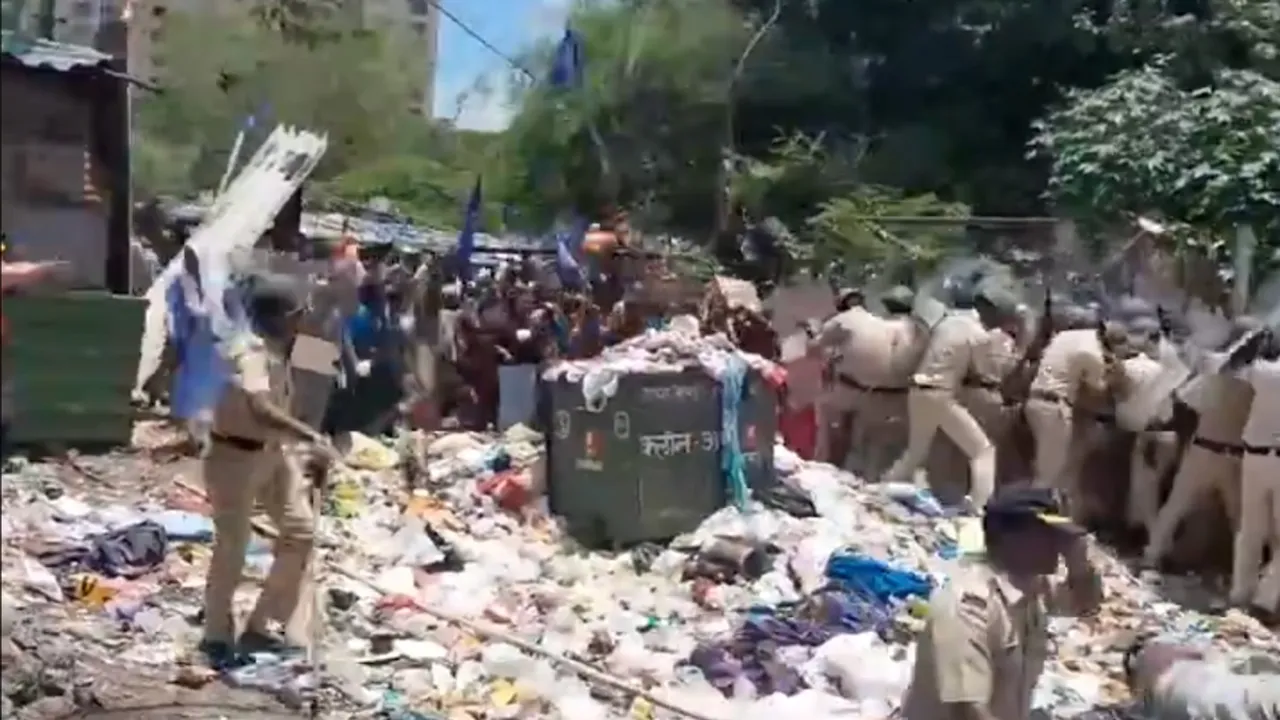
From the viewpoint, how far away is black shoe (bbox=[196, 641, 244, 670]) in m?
7.16

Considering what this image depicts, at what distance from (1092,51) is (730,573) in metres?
18.0

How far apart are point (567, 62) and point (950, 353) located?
47.2 ft

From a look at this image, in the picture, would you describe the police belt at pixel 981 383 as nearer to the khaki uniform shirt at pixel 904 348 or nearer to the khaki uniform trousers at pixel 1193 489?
the khaki uniform shirt at pixel 904 348

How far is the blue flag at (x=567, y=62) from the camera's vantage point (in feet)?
82.4

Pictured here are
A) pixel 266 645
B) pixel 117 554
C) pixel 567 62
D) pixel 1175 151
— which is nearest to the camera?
pixel 266 645

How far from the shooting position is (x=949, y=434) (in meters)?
11.6

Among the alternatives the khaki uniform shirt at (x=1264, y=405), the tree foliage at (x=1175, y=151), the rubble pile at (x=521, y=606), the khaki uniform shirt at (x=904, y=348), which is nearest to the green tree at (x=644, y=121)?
the tree foliage at (x=1175, y=151)

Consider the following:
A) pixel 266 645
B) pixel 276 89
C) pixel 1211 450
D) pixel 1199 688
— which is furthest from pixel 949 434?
pixel 276 89

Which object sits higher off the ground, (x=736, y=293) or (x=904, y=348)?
(x=736, y=293)

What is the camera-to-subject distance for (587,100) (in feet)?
92.7

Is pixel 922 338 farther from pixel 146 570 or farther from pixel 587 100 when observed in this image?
pixel 587 100

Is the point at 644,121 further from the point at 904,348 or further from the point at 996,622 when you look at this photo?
the point at 996,622

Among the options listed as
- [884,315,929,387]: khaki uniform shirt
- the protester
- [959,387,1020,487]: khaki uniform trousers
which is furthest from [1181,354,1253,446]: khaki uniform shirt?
the protester

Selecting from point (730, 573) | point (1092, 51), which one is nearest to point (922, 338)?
point (730, 573)
